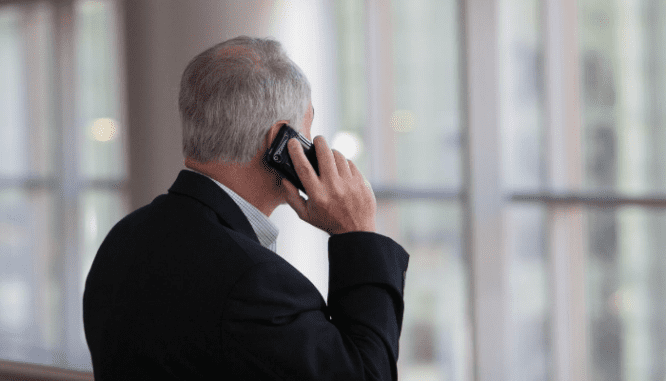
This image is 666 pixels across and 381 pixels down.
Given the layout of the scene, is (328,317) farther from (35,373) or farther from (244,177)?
(35,373)

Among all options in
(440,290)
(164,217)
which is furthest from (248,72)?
(440,290)

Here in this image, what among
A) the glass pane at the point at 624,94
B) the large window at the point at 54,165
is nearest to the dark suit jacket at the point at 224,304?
the glass pane at the point at 624,94

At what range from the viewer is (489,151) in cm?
281

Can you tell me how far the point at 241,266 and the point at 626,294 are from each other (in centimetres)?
247

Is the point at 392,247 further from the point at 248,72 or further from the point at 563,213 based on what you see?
the point at 563,213

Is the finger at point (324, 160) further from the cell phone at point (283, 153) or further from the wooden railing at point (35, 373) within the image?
the wooden railing at point (35, 373)

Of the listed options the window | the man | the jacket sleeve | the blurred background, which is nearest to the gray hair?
the man

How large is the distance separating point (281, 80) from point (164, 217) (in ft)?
0.94

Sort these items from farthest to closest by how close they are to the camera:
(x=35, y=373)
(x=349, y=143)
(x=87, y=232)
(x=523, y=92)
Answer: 1. (x=87, y=232)
2. (x=349, y=143)
3. (x=523, y=92)
4. (x=35, y=373)

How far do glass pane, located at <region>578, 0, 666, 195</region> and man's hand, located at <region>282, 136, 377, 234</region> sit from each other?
2047 mm

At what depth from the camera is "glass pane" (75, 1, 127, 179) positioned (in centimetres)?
455

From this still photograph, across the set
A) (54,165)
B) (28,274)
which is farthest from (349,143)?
(28,274)

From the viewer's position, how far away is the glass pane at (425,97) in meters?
3.40

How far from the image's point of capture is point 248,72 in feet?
3.34
